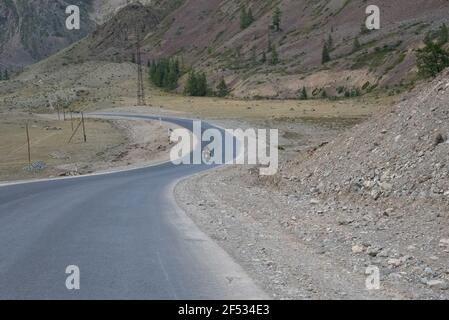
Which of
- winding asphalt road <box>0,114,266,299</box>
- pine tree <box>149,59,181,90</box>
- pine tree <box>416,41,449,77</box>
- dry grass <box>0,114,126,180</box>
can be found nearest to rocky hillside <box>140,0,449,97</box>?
pine tree <box>149,59,181,90</box>

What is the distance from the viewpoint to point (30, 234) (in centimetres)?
1173

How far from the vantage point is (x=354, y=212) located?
13047 mm

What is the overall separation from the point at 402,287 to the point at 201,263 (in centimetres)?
316

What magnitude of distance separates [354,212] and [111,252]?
585 centimetres

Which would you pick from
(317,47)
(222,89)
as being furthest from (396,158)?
(317,47)

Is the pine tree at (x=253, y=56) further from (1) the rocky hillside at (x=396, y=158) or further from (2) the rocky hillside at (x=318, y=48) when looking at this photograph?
Result: (1) the rocky hillside at (x=396, y=158)

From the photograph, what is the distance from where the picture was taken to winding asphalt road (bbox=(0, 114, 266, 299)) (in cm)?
776

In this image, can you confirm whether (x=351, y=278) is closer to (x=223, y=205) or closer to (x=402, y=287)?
(x=402, y=287)

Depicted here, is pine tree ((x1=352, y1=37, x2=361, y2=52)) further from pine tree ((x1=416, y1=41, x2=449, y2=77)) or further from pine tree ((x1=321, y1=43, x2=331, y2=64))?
pine tree ((x1=416, y1=41, x2=449, y2=77))

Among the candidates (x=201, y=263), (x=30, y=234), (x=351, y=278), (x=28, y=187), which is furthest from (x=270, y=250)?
(x=28, y=187)

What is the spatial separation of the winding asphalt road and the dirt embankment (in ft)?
1.98

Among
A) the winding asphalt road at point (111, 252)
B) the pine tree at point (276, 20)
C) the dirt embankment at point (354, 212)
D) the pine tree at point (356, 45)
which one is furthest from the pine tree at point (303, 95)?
the winding asphalt road at point (111, 252)

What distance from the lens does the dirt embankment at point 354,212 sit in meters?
8.30

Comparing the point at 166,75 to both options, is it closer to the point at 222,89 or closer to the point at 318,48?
the point at 222,89
